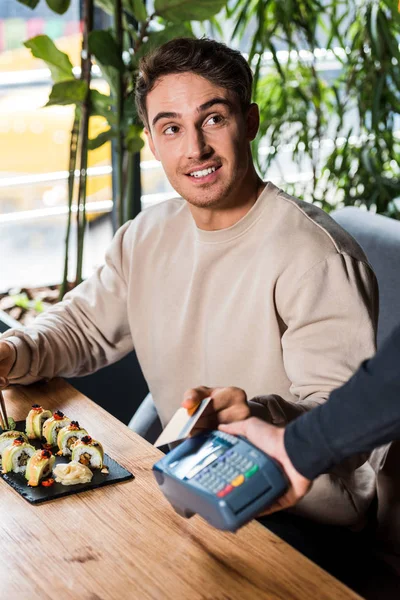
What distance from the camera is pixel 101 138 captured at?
8.84 feet

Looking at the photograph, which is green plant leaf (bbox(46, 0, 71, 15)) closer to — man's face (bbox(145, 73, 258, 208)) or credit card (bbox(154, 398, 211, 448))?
man's face (bbox(145, 73, 258, 208))

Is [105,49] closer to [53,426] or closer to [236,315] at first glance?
[236,315]

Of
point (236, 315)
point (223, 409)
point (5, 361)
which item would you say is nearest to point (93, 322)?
point (5, 361)

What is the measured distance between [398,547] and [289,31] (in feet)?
6.26

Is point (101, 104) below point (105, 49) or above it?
below

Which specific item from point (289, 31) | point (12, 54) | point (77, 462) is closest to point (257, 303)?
point (77, 462)

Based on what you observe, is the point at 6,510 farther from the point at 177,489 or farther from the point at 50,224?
the point at 50,224

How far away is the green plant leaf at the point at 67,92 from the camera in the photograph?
2.52 meters

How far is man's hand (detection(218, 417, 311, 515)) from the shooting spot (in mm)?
1091

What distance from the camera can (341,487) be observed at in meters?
1.52

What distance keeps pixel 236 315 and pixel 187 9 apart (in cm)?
114

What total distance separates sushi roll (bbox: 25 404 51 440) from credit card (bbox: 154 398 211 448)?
1.38ft

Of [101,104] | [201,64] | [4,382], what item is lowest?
[4,382]

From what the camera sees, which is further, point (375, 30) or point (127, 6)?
point (375, 30)
